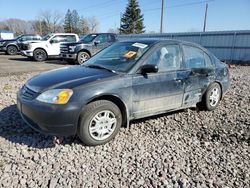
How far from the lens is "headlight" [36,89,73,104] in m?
2.96

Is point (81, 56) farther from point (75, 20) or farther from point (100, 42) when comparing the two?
point (75, 20)

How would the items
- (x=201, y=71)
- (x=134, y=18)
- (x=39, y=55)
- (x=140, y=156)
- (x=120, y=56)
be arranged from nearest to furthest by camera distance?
(x=140, y=156) → (x=120, y=56) → (x=201, y=71) → (x=39, y=55) → (x=134, y=18)

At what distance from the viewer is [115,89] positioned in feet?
10.7

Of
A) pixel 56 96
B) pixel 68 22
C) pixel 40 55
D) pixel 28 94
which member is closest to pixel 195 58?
pixel 56 96

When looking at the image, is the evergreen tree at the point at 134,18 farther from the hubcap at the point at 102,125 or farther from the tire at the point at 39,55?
the hubcap at the point at 102,125

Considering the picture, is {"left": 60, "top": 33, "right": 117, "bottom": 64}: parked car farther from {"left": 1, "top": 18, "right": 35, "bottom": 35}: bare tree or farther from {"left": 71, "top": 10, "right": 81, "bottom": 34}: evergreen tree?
{"left": 1, "top": 18, "right": 35, "bottom": 35}: bare tree

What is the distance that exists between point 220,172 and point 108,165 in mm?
1416

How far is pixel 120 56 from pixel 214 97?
7.85 feet

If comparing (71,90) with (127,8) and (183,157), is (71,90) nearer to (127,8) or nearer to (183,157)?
(183,157)

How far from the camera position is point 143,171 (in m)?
2.78

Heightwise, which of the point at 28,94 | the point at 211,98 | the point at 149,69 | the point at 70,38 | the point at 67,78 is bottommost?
the point at 211,98

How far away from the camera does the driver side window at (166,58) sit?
380 centimetres

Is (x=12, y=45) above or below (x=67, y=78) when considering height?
below

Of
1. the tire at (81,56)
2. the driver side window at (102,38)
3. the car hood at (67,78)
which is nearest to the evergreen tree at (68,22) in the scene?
the driver side window at (102,38)
